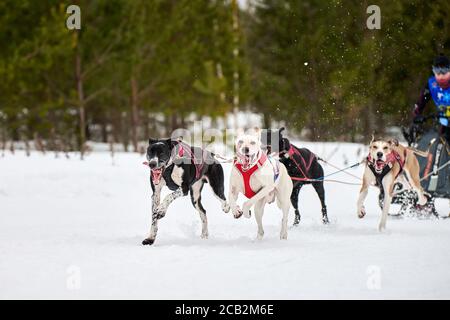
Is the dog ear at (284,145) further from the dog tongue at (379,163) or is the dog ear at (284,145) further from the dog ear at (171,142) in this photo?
the dog ear at (171,142)

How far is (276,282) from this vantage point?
4.82 meters

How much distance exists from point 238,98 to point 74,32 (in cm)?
627

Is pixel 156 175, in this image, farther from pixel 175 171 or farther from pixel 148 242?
pixel 148 242

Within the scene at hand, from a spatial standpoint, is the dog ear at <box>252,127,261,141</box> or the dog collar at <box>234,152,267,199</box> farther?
the dog ear at <box>252,127,261,141</box>

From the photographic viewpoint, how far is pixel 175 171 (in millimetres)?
6496

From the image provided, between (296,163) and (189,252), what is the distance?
7.67ft

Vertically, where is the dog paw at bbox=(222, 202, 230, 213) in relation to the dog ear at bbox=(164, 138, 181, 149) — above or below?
below

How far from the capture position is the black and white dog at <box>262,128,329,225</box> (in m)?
7.50

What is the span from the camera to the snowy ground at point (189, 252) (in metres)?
4.63

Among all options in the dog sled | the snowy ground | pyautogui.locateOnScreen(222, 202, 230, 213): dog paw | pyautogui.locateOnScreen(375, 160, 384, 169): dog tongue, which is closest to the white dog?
pyautogui.locateOnScreen(222, 202, 230, 213): dog paw

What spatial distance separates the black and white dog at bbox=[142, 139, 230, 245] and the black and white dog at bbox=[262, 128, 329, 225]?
769 millimetres

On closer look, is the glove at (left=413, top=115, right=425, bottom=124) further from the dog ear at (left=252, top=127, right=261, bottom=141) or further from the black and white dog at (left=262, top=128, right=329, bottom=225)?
the dog ear at (left=252, top=127, right=261, bottom=141)
